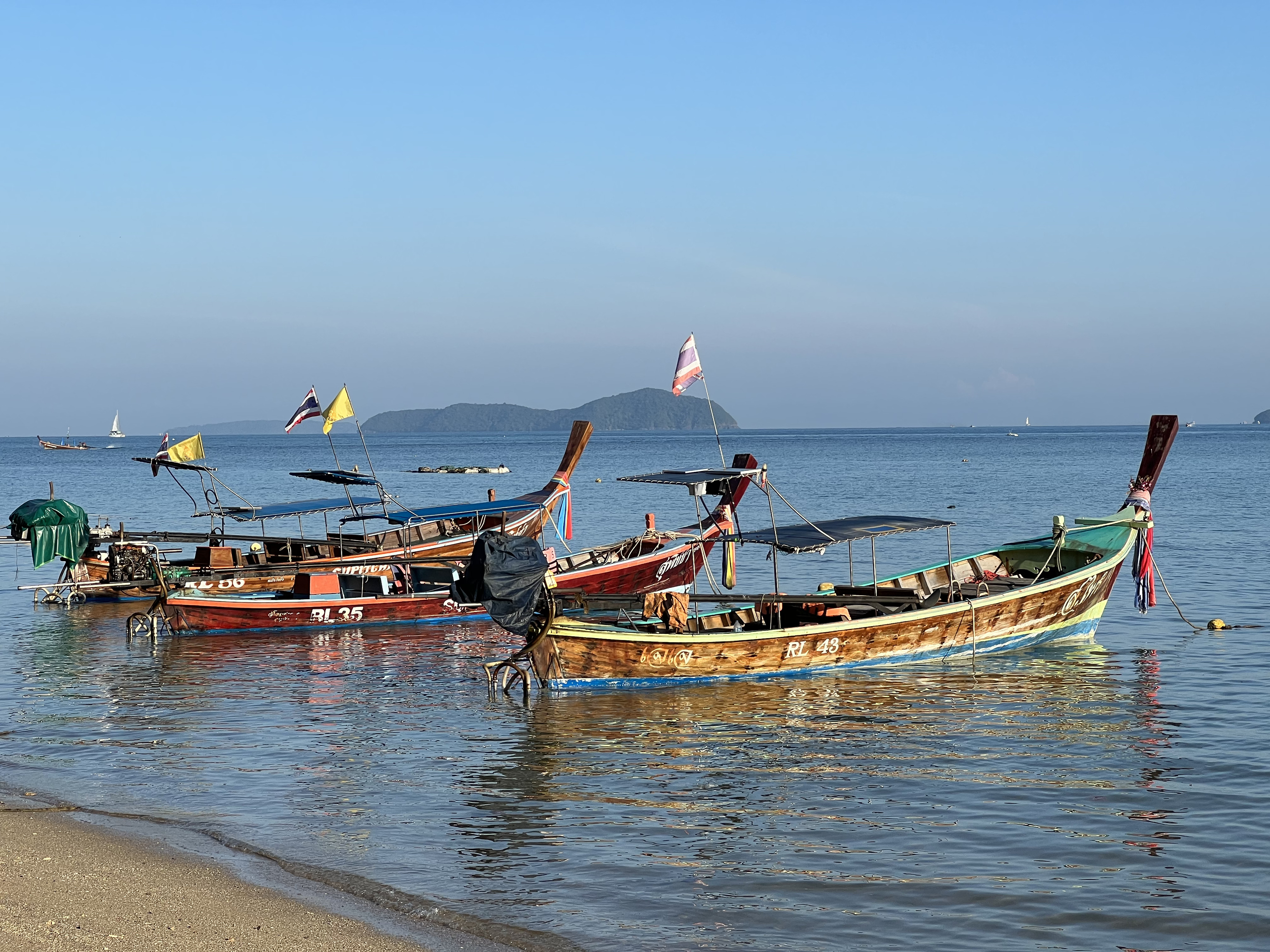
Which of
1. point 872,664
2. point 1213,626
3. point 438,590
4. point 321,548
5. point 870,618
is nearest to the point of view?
point 870,618

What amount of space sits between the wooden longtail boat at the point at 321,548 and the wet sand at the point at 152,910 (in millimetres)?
16662

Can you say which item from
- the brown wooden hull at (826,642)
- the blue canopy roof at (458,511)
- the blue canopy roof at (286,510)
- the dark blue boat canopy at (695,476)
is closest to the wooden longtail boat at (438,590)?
the blue canopy roof at (458,511)

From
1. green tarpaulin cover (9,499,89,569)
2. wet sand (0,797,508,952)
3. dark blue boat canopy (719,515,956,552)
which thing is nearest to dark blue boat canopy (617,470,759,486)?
dark blue boat canopy (719,515,956,552)

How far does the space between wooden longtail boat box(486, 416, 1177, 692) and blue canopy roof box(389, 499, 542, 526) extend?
12.6 feet

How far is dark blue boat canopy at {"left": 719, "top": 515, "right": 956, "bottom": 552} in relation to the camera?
65.5 ft

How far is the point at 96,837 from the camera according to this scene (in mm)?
11414

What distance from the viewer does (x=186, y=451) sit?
30453 millimetres

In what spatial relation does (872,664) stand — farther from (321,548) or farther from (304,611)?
(321,548)

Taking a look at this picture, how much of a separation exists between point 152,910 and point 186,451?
74.8 feet

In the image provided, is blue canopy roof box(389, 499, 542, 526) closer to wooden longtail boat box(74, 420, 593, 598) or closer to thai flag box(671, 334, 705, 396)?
wooden longtail boat box(74, 420, 593, 598)

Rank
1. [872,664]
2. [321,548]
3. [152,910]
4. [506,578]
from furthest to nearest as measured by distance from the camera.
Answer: [321,548]
[872,664]
[506,578]
[152,910]

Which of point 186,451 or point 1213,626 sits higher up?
point 186,451

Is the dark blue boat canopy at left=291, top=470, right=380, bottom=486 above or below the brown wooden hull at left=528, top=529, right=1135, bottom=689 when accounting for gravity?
above


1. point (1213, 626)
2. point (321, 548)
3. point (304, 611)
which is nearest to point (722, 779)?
point (304, 611)
